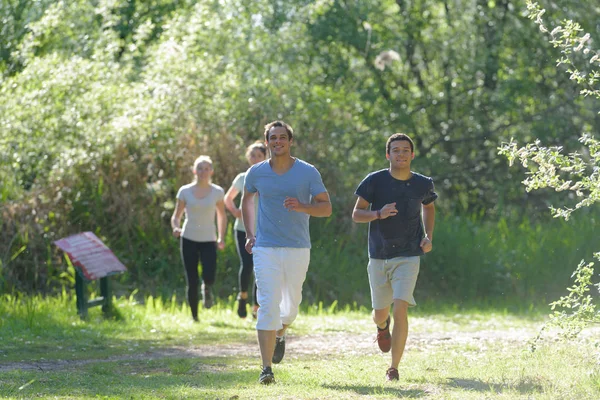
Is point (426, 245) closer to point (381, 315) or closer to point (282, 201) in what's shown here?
point (381, 315)

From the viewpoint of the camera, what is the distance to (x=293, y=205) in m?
8.32

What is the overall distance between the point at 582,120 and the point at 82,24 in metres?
9.77

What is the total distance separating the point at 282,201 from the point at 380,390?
1.68 m

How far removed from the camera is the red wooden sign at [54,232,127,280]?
13648 mm

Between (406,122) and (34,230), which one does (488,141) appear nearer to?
(406,122)

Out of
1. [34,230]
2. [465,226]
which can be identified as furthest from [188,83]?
[465,226]

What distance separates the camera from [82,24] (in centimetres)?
2202

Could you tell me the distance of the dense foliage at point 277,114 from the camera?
17797 millimetres

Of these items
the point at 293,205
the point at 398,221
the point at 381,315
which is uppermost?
the point at 293,205

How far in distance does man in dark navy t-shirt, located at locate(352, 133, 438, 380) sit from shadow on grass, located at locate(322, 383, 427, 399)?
66cm

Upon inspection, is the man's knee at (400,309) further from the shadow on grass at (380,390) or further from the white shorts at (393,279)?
the shadow on grass at (380,390)

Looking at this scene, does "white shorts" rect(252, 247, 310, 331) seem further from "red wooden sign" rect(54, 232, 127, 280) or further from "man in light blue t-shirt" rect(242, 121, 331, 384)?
"red wooden sign" rect(54, 232, 127, 280)

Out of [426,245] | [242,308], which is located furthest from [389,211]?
[242,308]

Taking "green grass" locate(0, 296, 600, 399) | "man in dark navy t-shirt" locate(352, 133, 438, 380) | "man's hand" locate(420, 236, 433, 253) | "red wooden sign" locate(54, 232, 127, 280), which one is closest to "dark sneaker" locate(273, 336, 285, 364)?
"green grass" locate(0, 296, 600, 399)
